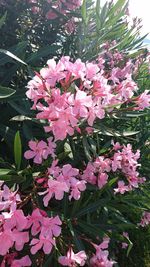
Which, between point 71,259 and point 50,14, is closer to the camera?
point 71,259

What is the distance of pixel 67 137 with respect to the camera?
4.04 ft

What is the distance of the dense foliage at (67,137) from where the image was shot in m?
0.91

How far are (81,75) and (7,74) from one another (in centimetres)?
50

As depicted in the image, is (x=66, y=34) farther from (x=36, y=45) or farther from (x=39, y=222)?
(x=39, y=222)

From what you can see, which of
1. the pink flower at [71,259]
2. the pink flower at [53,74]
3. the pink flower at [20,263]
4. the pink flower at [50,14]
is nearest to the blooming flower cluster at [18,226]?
the pink flower at [20,263]

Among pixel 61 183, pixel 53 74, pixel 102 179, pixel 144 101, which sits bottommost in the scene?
pixel 102 179

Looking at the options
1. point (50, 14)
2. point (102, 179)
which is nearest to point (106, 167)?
point (102, 179)

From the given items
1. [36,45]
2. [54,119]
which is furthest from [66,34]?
[54,119]

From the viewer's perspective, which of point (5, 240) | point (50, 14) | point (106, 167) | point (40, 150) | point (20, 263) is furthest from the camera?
point (50, 14)

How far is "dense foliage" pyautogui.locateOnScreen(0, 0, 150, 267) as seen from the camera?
91cm

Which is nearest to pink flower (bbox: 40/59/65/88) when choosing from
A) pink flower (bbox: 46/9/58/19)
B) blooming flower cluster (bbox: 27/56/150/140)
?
blooming flower cluster (bbox: 27/56/150/140)

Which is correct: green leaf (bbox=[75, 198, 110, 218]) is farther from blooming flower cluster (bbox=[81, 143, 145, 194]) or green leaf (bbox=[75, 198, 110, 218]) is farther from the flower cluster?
the flower cluster

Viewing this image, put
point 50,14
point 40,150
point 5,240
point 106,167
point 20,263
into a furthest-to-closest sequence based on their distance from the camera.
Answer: point 50,14
point 106,167
point 40,150
point 20,263
point 5,240

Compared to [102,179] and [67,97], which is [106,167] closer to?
[102,179]
